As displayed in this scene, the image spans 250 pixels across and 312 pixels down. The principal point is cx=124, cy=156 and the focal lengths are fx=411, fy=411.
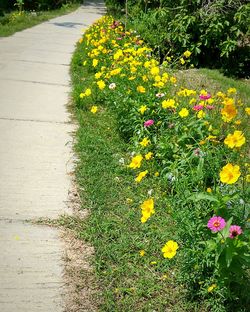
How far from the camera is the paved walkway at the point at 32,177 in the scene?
2332 millimetres

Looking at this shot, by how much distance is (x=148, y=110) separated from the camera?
157 inches

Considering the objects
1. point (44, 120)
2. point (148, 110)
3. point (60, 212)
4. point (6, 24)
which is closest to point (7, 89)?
point (44, 120)

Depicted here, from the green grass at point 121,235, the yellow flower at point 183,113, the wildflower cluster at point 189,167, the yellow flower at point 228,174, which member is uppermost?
the yellow flower at point 228,174

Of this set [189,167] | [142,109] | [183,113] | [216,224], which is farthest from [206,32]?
[216,224]

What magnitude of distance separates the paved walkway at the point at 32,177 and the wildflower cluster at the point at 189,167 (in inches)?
22.7

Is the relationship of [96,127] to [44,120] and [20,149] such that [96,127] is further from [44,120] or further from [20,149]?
[20,149]

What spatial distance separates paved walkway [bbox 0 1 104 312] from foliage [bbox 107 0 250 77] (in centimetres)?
231

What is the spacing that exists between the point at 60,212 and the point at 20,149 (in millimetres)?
1099

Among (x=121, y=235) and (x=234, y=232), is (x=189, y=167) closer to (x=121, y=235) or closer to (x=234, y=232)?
(x=121, y=235)

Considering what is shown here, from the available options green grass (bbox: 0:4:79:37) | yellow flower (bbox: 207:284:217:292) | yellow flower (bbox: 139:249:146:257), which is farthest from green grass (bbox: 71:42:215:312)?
green grass (bbox: 0:4:79:37)

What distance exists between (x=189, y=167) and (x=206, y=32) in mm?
5324

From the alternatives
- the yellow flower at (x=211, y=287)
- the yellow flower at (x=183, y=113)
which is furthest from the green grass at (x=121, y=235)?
the yellow flower at (x=183, y=113)

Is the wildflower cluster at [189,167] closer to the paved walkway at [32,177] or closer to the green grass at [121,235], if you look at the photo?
the green grass at [121,235]

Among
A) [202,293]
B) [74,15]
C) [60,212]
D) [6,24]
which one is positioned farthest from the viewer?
[74,15]
